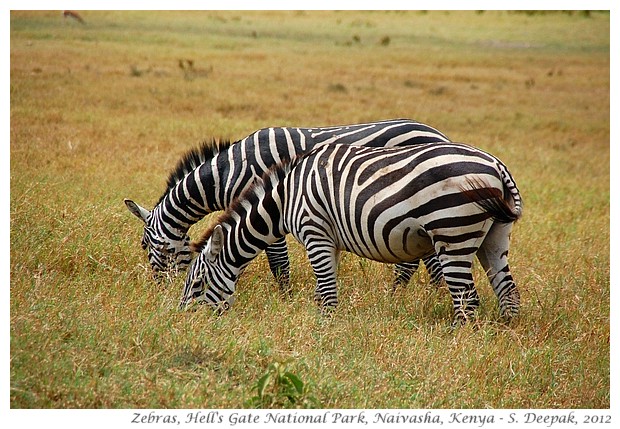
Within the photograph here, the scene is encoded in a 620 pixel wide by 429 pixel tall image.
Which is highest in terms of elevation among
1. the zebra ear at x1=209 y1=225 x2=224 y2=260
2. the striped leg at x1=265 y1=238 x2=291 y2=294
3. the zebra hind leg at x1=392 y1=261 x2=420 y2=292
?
the zebra ear at x1=209 y1=225 x2=224 y2=260

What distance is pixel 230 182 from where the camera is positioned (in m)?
7.95

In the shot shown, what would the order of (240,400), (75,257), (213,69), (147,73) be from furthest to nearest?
(213,69) → (147,73) → (75,257) → (240,400)

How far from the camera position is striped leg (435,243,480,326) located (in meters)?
6.42

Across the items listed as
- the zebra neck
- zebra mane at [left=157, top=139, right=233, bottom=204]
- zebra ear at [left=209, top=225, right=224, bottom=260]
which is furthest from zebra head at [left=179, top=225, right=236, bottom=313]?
zebra mane at [left=157, top=139, right=233, bottom=204]

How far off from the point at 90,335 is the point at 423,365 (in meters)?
2.50

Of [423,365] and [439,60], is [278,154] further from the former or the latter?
[439,60]

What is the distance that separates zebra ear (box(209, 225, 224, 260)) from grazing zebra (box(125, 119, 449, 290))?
85 centimetres

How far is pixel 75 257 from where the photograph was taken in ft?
24.9

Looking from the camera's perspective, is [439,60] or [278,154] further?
[439,60]

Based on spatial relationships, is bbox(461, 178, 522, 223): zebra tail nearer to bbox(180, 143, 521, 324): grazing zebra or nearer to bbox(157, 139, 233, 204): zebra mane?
bbox(180, 143, 521, 324): grazing zebra

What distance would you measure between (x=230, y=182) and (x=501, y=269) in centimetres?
290

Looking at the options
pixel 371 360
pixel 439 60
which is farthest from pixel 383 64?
pixel 371 360

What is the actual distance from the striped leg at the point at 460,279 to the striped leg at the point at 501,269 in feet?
1.13

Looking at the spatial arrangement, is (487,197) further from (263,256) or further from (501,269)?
(263,256)
